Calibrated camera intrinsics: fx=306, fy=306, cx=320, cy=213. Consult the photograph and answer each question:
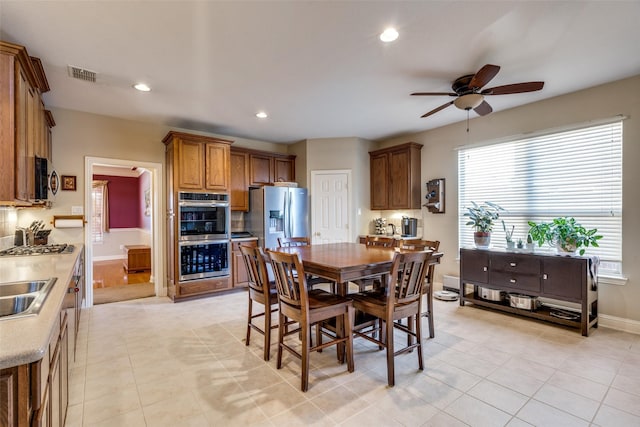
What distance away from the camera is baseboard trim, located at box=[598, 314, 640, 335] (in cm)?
320

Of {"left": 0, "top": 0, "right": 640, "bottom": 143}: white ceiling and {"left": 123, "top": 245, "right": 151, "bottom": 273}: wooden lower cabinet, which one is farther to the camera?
{"left": 123, "top": 245, "right": 151, "bottom": 273}: wooden lower cabinet

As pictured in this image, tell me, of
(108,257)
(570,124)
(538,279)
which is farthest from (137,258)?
(570,124)

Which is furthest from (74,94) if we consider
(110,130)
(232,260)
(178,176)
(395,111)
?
(395,111)

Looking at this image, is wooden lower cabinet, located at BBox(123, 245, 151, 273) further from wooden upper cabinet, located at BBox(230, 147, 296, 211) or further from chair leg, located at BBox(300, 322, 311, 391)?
chair leg, located at BBox(300, 322, 311, 391)

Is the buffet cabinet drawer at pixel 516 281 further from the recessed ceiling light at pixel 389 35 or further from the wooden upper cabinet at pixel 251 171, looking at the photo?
the wooden upper cabinet at pixel 251 171

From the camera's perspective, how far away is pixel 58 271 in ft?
6.74

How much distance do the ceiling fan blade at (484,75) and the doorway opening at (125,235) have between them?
14.3ft

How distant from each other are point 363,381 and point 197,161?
3.68 m

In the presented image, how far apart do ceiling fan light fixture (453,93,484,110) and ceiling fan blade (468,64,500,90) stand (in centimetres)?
12

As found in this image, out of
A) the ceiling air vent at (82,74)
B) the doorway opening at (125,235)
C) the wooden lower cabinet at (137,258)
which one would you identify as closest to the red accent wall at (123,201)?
the doorway opening at (125,235)

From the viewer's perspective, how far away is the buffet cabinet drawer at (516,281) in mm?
3477

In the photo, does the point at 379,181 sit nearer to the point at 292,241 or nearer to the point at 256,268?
the point at 292,241

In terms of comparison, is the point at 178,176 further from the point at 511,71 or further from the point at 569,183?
the point at 569,183

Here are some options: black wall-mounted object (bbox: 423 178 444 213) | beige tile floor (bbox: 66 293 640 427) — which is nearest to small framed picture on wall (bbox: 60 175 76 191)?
beige tile floor (bbox: 66 293 640 427)
